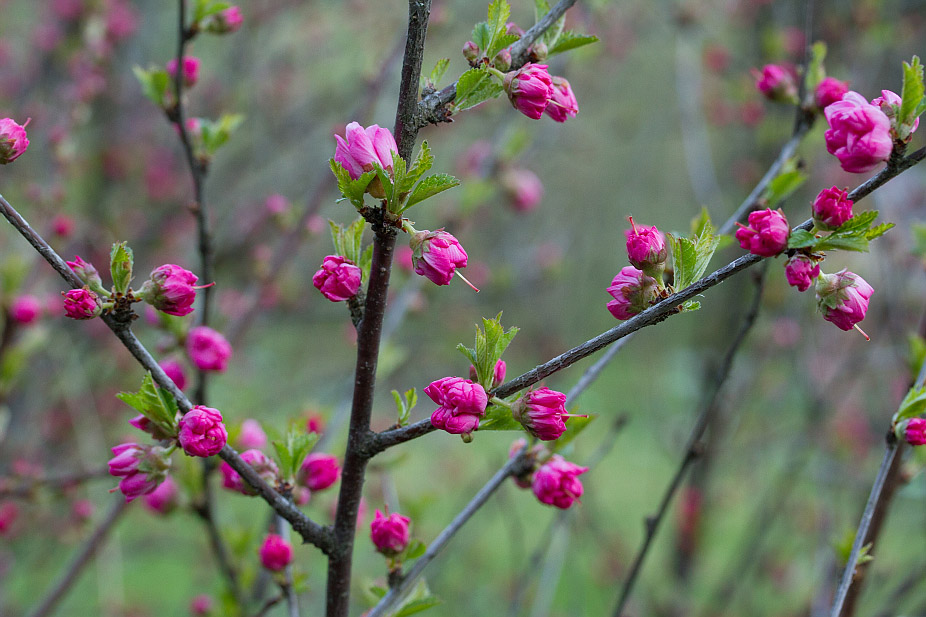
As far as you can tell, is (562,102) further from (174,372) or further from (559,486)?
(174,372)

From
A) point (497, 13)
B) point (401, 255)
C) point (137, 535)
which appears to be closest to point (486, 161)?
point (401, 255)

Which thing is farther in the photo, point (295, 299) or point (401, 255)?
point (295, 299)

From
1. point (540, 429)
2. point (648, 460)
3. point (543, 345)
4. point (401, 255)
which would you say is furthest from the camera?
point (648, 460)

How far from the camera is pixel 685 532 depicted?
2893mm

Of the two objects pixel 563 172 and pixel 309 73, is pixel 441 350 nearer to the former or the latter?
pixel 309 73

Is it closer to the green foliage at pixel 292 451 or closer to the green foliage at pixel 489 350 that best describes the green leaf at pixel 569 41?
the green foliage at pixel 489 350

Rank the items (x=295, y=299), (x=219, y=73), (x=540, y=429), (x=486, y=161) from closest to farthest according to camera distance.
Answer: (x=540, y=429), (x=486, y=161), (x=295, y=299), (x=219, y=73)

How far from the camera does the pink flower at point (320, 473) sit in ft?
2.98

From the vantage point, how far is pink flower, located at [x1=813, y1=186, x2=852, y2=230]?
0.65 m

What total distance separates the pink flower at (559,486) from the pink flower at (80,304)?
534 mm

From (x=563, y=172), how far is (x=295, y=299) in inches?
124

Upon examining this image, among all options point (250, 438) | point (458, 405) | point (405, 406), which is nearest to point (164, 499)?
point (250, 438)

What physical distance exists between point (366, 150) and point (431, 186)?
69mm

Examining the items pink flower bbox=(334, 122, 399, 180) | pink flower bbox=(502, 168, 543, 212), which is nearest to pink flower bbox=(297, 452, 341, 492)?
pink flower bbox=(334, 122, 399, 180)
